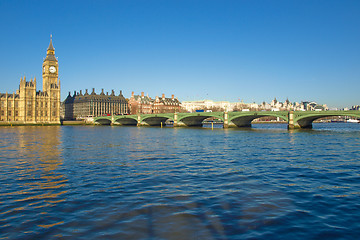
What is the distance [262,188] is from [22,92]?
507ft

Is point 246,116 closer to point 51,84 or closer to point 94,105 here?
point 51,84

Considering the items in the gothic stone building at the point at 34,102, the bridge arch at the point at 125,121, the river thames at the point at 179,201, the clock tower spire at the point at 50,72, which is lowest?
the river thames at the point at 179,201

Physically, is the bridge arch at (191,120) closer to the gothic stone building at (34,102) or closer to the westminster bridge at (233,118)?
the westminster bridge at (233,118)

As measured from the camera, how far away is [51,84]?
6280 inches

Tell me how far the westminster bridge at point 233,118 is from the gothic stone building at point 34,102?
25.3 m

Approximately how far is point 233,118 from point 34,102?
343 feet

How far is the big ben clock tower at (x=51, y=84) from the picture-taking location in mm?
152625

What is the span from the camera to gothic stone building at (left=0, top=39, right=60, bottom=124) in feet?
463

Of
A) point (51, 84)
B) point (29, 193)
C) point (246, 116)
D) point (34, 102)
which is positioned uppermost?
point (51, 84)

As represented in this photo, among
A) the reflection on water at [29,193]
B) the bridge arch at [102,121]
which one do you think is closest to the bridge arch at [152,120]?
the bridge arch at [102,121]

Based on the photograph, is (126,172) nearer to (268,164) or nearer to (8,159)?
(268,164)

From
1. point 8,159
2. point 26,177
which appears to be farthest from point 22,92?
point 26,177

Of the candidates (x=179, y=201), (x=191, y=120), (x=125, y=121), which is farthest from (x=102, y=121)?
(x=179, y=201)

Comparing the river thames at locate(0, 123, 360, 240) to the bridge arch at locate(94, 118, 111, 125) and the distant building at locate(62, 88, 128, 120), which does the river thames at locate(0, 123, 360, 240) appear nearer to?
the bridge arch at locate(94, 118, 111, 125)
